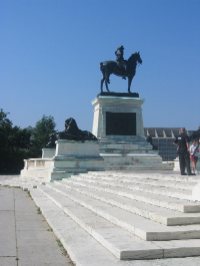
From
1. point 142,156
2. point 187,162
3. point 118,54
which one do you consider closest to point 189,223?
point 187,162

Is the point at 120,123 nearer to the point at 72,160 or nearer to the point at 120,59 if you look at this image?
the point at 120,59

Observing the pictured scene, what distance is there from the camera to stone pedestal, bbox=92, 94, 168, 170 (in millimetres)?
28344

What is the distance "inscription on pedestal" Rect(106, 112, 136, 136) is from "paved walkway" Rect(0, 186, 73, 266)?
19.2 m

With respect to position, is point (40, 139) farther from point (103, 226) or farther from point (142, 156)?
point (103, 226)

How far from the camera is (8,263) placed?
5.62m

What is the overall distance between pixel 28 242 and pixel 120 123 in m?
23.4

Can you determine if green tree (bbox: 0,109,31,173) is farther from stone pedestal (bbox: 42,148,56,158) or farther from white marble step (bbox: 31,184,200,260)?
white marble step (bbox: 31,184,200,260)

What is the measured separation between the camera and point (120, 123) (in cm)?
3023

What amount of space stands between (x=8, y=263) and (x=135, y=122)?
82.1 feet

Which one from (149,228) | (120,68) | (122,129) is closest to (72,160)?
(122,129)

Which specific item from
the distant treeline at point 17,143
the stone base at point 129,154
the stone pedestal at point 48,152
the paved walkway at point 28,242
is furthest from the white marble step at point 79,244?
the distant treeline at point 17,143

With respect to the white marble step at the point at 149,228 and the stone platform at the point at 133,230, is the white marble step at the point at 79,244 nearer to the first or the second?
the stone platform at the point at 133,230

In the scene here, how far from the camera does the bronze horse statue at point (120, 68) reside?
31422 millimetres

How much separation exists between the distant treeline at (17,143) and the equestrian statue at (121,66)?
2000 cm
